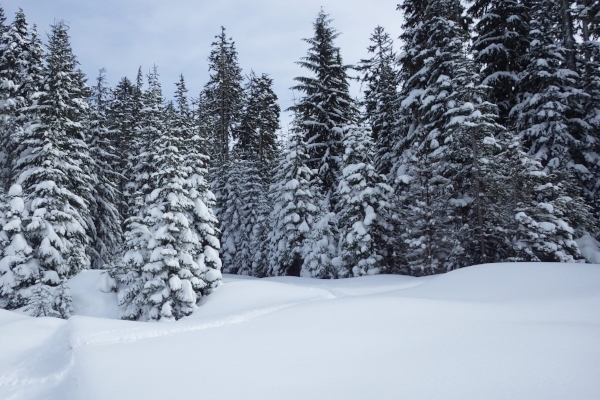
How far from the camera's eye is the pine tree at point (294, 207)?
23.9 m

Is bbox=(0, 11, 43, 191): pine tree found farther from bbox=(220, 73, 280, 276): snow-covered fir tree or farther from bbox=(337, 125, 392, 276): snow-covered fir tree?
bbox=(337, 125, 392, 276): snow-covered fir tree

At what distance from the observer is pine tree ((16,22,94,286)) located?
16.4m

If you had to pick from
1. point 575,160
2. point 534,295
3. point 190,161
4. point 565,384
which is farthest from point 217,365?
point 575,160

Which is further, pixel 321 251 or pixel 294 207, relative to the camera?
pixel 294 207

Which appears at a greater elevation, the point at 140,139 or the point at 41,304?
the point at 140,139

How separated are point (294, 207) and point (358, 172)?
5805mm

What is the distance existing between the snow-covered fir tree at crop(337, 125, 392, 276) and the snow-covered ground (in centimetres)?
954

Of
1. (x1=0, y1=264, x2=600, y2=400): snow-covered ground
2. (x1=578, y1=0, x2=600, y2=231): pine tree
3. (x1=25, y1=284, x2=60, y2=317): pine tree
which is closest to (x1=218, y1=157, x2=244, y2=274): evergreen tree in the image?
(x1=25, y1=284, x2=60, y2=317): pine tree

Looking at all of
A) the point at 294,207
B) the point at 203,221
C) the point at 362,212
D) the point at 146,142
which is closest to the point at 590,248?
the point at 362,212

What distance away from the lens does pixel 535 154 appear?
19.1 m

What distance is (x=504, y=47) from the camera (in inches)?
840

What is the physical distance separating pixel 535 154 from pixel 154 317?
2054 cm

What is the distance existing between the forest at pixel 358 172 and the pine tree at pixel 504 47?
12 centimetres

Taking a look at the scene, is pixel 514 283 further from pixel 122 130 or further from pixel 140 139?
pixel 122 130
